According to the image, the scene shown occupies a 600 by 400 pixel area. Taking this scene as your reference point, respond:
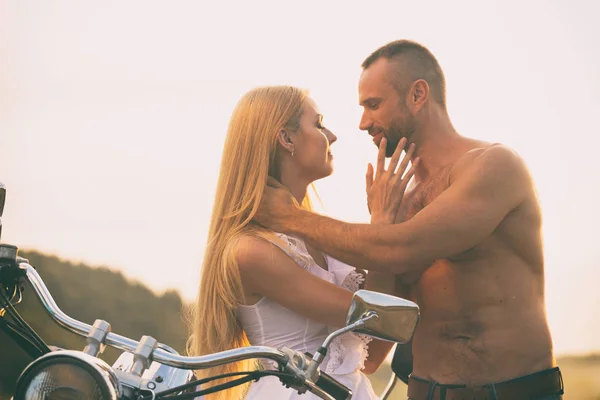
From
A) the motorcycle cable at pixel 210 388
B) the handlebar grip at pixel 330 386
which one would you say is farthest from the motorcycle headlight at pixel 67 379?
the handlebar grip at pixel 330 386

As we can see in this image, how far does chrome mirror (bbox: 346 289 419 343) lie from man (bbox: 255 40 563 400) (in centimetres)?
123

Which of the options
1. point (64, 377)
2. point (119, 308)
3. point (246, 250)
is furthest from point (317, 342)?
point (119, 308)

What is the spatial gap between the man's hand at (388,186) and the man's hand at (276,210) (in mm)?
324

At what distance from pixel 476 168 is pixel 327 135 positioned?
0.63 meters

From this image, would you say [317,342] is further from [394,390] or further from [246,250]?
[394,390]

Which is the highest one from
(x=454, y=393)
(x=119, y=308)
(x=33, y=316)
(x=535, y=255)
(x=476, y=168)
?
(x=476, y=168)

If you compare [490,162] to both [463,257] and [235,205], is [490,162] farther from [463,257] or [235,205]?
[235,205]

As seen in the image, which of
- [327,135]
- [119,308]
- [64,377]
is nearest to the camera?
[64,377]

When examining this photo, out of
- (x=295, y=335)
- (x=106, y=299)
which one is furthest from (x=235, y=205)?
(x=106, y=299)

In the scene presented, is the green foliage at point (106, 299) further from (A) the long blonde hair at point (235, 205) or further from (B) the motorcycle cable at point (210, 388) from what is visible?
(B) the motorcycle cable at point (210, 388)

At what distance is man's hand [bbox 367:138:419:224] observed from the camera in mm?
3395

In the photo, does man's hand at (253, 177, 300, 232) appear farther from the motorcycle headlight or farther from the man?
the motorcycle headlight

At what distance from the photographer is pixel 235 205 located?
11.1 feet

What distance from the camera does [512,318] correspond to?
10.5ft
